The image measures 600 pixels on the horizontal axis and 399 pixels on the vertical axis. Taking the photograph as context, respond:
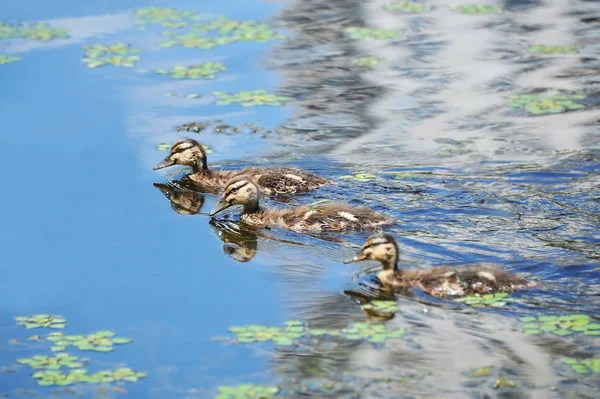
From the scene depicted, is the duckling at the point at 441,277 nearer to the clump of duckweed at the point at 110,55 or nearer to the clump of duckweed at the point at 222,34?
the clump of duckweed at the point at 110,55

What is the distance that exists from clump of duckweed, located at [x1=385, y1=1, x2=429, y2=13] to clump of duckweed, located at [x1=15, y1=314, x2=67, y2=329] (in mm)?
8666

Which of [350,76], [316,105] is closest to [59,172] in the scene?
[316,105]

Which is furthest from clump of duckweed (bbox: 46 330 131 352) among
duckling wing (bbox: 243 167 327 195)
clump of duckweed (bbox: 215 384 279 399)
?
duckling wing (bbox: 243 167 327 195)

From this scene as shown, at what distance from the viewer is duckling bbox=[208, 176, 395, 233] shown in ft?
27.9

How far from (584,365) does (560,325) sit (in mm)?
509

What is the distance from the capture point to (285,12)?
14.6 metres

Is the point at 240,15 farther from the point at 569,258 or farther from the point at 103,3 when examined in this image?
the point at 569,258

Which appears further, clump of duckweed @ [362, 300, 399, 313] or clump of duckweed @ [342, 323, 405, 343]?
clump of duckweed @ [362, 300, 399, 313]

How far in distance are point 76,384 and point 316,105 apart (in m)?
5.66

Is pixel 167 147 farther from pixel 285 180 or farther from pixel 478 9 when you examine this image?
pixel 478 9

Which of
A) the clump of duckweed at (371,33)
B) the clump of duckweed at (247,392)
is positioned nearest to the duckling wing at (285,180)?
the clump of duckweed at (247,392)

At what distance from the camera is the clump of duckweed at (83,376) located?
6.20 metres

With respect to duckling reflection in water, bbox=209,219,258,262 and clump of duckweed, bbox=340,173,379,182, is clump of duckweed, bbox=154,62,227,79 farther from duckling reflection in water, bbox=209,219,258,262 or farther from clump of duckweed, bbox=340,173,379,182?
duckling reflection in water, bbox=209,219,258,262

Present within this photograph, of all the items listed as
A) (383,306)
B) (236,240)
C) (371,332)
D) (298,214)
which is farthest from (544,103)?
(371,332)
